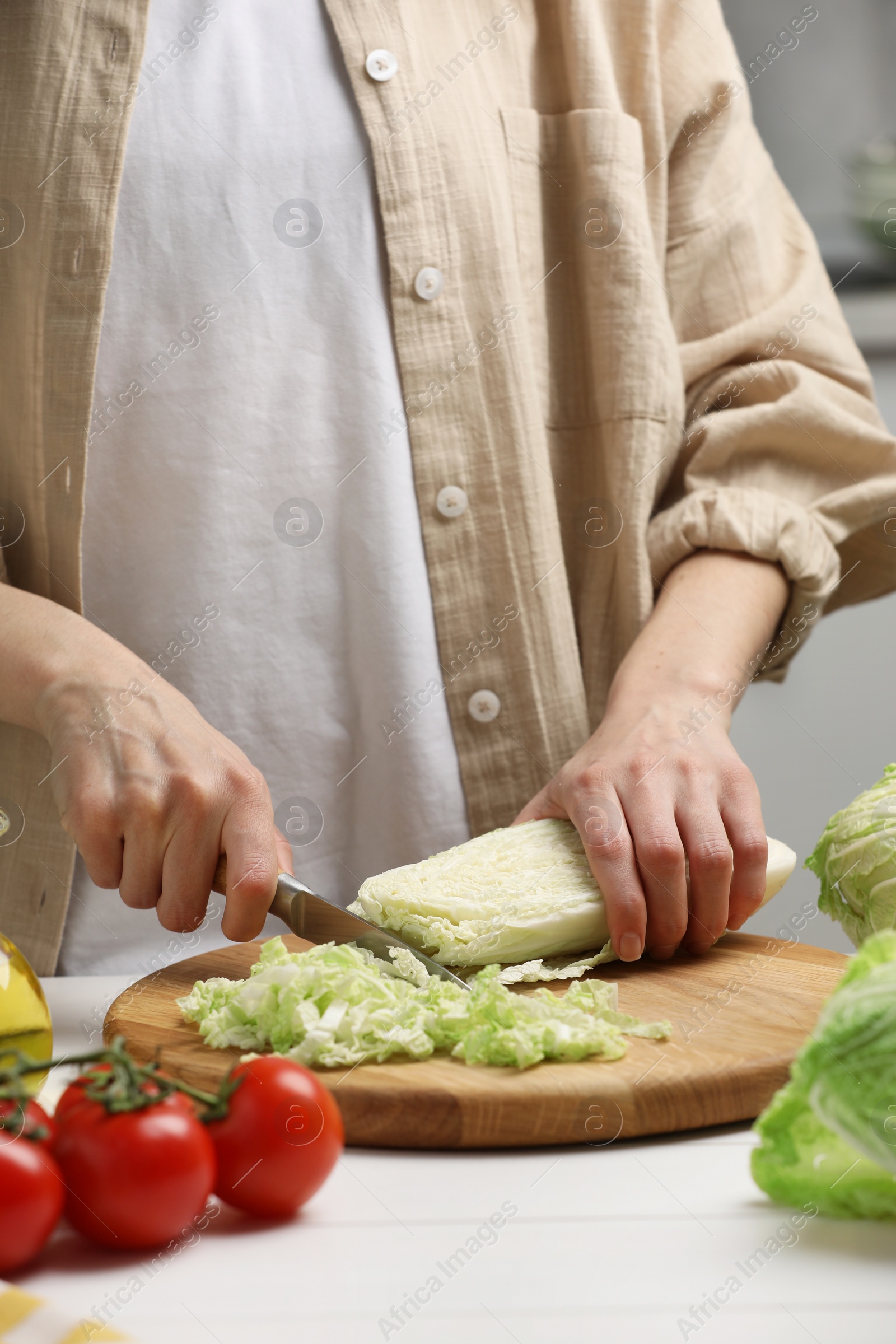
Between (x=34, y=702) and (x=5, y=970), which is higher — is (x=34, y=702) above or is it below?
above

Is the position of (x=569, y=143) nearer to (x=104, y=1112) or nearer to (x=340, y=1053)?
(x=340, y=1053)

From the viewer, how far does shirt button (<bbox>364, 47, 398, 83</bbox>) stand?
1.47m

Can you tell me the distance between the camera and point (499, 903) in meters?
1.23

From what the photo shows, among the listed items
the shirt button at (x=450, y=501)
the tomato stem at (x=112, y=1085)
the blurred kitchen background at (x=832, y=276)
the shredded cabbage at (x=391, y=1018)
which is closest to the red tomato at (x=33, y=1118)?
the tomato stem at (x=112, y=1085)

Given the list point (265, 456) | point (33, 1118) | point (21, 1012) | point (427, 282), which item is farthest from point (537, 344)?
point (33, 1118)

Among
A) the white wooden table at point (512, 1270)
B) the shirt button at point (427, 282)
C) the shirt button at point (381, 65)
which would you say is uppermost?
the shirt button at point (381, 65)

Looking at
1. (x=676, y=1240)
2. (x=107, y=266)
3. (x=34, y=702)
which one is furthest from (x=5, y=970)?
(x=107, y=266)

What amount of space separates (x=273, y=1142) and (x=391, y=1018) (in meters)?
0.27

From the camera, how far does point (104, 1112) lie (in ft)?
2.28

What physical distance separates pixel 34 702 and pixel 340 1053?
0.52 meters

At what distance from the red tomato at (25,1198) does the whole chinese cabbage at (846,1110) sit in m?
0.43

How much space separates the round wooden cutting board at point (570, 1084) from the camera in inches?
35.0

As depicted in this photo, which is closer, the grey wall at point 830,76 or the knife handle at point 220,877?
the knife handle at point 220,877

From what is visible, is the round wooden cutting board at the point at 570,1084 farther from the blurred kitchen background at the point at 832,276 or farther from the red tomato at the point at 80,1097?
the blurred kitchen background at the point at 832,276
